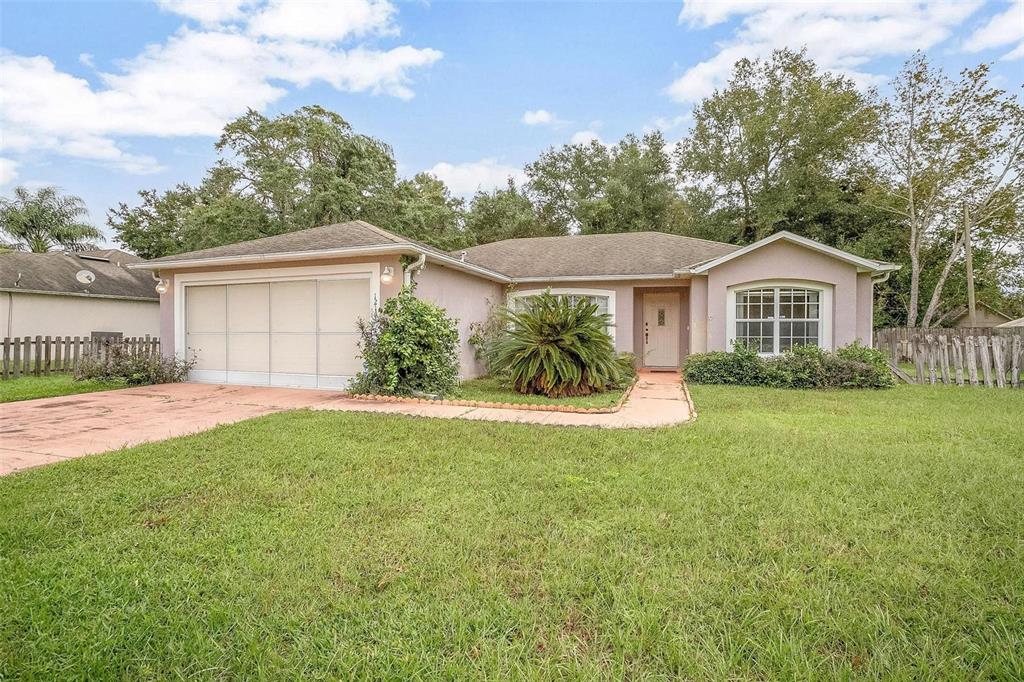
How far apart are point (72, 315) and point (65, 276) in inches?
60.0

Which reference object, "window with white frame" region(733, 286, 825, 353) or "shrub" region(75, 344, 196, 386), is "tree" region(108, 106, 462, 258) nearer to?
"shrub" region(75, 344, 196, 386)

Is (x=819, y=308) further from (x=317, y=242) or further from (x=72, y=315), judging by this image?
Result: (x=72, y=315)

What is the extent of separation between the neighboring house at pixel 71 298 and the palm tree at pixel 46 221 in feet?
45.2

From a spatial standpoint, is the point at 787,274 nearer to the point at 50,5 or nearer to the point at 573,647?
the point at 573,647

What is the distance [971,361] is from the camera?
10.4 m

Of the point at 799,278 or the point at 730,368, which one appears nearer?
the point at 730,368

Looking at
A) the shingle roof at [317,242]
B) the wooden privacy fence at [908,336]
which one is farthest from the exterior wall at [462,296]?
the wooden privacy fence at [908,336]

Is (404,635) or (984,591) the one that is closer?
(404,635)

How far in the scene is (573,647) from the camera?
209cm

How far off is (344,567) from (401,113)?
1807cm

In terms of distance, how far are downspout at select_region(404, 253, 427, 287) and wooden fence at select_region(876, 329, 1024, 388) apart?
11.2 meters

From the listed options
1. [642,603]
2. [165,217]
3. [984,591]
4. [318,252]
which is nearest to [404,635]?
[642,603]

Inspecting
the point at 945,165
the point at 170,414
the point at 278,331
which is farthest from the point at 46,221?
the point at 945,165

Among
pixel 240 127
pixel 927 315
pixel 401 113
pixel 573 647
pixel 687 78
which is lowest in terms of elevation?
pixel 573 647
